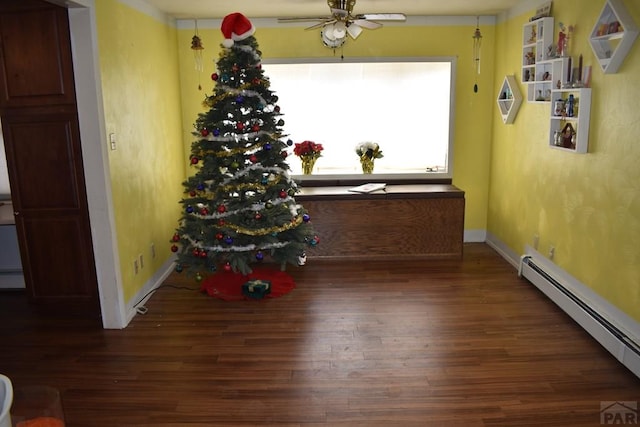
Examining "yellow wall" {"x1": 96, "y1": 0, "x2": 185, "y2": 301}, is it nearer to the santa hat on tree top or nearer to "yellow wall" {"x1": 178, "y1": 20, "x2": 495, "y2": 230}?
"yellow wall" {"x1": 178, "y1": 20, "x2": 495, "y2": 230}

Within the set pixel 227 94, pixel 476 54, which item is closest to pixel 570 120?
pixel 476 54

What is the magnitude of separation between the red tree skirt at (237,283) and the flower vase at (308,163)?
1272 mm

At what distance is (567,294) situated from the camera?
12.7ft

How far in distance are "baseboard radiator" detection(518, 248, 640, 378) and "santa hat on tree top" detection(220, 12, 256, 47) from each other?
3.06 meters

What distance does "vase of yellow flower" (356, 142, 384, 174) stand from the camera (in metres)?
5.61

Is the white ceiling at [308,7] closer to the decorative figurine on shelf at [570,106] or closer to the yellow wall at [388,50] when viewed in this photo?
the yellow wall at [388,50]

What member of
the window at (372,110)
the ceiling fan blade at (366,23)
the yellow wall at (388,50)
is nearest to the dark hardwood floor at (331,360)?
the window at (372,110)

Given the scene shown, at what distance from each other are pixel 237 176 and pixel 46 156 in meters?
1.40

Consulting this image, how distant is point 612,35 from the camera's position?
10.5 ft

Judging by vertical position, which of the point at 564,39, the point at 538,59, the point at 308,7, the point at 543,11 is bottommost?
the point at 538,59

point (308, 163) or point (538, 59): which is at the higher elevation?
point (538, 59)

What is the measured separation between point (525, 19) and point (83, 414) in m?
4.62

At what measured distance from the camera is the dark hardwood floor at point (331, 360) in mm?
2770

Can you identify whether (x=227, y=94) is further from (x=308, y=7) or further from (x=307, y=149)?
(x=307, y=149)
